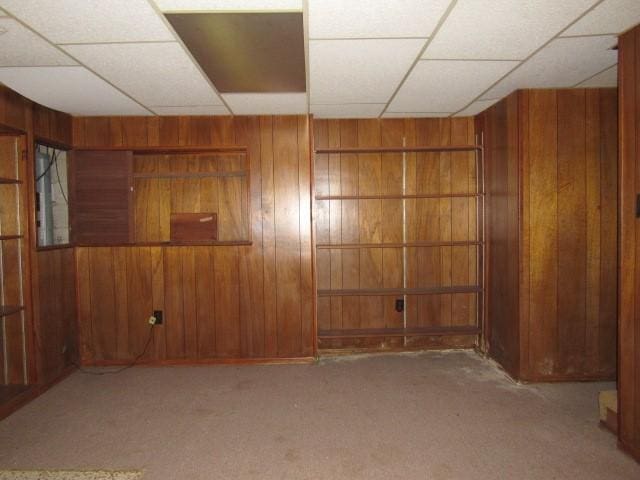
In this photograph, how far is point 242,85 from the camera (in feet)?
8.63

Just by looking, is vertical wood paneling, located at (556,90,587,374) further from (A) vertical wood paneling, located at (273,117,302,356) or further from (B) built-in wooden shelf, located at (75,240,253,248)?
(B) built-in wooden shelf, located at (75,240,253,248)

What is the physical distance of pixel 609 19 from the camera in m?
1.82

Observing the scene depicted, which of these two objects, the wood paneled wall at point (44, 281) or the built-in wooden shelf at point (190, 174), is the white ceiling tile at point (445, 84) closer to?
the built-in wooden shelf at point (190, 174)

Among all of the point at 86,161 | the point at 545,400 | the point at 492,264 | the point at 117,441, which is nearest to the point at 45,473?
the point at 117,441

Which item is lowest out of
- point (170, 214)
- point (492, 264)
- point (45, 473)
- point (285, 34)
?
point (45, 473)

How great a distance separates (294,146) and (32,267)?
2.16 metres

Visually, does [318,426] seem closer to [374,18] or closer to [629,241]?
[629,241]

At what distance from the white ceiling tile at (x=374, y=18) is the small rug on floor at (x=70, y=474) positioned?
91.1 inches

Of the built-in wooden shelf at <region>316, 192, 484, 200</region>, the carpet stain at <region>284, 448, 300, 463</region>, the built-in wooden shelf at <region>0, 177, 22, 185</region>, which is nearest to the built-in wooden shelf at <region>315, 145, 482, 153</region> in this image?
the built-in wooden shelf at <region>316, 192, 484, 200</region>

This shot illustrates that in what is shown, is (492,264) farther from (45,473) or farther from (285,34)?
(45,473)

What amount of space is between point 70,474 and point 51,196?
2.19m

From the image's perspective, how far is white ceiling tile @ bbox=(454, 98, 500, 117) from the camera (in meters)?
3.10

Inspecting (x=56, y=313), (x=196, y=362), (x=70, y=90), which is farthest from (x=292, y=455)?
(x=70, y=90)

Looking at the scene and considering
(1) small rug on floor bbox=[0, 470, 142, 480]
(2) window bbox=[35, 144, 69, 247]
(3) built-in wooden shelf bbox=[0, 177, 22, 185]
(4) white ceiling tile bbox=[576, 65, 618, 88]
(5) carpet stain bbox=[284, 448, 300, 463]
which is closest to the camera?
(1) small rug on floor bbox=[0, 470, 142, 480]
